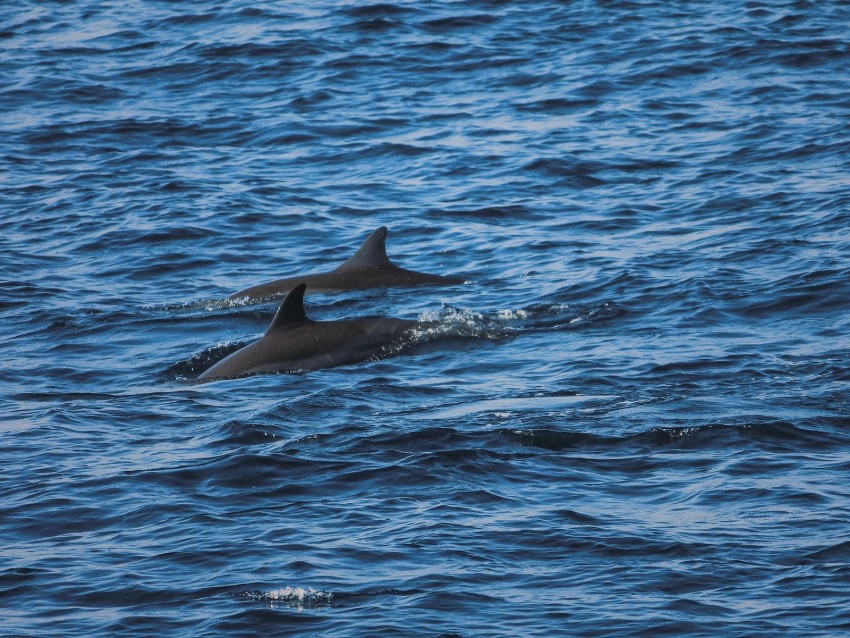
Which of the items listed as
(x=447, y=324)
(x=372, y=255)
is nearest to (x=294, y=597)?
(x=447, y=324)

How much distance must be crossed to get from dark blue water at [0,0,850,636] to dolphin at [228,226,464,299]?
10.2 inches

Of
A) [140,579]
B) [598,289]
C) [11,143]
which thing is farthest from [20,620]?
[11,143]

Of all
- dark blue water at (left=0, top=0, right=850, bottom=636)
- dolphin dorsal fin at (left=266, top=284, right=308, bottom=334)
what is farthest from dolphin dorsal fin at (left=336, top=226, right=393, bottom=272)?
dolphin dorsal fin at (left=266, top=284, right=308, bottom=334)

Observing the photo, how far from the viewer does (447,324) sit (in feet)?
51.5

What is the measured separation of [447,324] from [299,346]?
71.4 inches

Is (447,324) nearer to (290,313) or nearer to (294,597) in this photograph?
(290,313)

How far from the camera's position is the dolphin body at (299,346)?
1455 centimetres

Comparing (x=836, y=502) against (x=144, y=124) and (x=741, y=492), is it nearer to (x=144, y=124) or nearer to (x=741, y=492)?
(x=741, y=492)

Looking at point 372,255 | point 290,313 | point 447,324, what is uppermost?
point 290,313

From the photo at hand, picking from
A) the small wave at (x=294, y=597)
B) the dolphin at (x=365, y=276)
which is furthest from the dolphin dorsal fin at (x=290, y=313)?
the small wave at (x=294, y=597)

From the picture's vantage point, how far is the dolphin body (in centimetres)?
1455

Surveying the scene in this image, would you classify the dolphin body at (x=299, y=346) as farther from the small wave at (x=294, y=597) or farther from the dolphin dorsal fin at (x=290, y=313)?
the small wave at (x=294, y=597)

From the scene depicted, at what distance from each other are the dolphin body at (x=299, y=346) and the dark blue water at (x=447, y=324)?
0.36 metres

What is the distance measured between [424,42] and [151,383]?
18.5m
